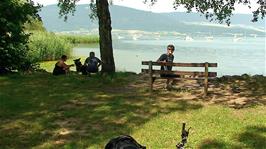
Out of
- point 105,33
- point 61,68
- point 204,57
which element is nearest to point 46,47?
point 61,68

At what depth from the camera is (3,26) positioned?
24.4 meters

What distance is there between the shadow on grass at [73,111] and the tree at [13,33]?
366cm

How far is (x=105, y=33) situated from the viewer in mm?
Answer: 24062

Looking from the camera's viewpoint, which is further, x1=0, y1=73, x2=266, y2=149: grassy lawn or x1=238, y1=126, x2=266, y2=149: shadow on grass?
x1=0, y1=73, x2=266, y2=149: grassy lawn

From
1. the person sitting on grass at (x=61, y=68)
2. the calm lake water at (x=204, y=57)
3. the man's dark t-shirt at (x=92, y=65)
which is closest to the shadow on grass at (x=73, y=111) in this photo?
the person sitting on grass at (x=61, y=68)

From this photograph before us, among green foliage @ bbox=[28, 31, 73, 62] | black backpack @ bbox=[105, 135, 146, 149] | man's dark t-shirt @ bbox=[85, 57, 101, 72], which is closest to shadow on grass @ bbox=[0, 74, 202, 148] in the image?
man's dark t-shirt @ bbox=[85, 57, 101, 72]

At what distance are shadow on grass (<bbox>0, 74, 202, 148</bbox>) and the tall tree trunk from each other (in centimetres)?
320

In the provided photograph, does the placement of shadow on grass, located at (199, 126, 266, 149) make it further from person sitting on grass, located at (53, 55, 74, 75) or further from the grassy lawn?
person sitting on grass, located at (53, 55, 74, 75)

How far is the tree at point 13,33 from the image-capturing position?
24422mm

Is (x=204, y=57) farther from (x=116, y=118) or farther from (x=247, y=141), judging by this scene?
(x=247, y=141)

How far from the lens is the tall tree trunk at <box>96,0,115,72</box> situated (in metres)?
23.9

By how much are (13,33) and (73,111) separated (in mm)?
10801

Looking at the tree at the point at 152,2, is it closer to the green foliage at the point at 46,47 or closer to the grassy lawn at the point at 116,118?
the grassy lawn at the point at 116,118

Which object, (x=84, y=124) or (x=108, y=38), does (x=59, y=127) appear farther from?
(x=108, y=38)
